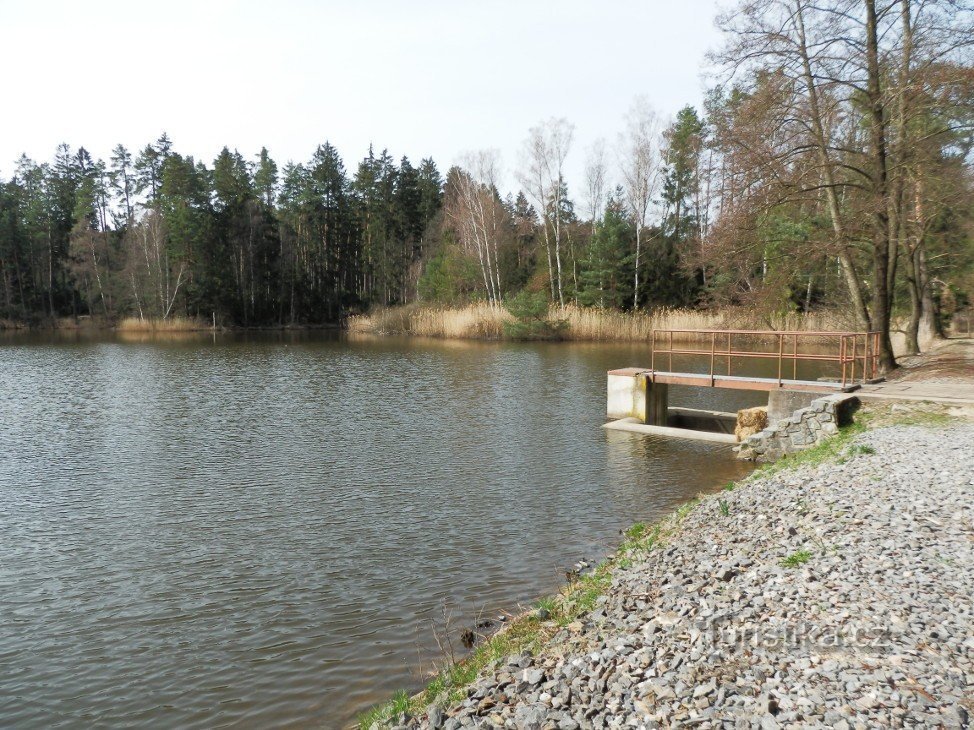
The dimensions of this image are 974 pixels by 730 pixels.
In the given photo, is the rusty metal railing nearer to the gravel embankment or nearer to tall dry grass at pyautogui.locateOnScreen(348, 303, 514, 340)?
the gravel embankment

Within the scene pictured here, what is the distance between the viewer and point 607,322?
131 feet

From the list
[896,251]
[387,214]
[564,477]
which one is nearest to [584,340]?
[896,251]

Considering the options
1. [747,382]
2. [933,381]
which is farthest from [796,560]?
[933,381]

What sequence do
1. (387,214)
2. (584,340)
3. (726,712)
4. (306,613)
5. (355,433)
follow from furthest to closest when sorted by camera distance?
1. (387,214)
2. (584,340)
3. (355,433)
4. (306,613)
5. (726,712)

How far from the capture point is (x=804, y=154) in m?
Result: 17.5

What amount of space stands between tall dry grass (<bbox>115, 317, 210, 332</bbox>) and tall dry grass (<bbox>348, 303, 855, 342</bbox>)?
18.1 meters

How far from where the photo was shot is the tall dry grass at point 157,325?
54.1 metres

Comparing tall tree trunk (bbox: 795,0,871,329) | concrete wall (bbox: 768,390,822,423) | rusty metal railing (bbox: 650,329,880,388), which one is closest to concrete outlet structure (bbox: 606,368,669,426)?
rusty metal railing (bbox: 650,329,880,388)

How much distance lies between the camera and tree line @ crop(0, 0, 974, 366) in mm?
16859

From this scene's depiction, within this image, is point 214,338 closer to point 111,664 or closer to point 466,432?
point 466,432

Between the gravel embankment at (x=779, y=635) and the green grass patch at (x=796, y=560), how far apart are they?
16 millimetres

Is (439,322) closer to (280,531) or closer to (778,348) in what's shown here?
(778,348)

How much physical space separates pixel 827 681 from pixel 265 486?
9.43 meters

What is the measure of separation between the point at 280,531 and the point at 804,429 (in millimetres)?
9178
